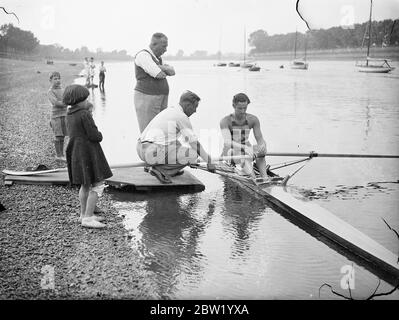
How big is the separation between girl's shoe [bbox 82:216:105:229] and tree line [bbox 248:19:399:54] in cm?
4427

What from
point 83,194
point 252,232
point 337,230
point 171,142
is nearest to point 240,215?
point 252,232

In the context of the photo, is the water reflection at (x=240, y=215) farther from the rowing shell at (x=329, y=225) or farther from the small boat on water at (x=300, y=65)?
the small boat on water at (x=300, y=65)

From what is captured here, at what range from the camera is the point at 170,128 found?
6.63 m

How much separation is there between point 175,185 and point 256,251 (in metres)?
2.53

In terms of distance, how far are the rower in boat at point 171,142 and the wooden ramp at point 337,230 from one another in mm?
1229

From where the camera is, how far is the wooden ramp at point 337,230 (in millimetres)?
4648

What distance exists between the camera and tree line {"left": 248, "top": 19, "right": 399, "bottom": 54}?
2135 inches

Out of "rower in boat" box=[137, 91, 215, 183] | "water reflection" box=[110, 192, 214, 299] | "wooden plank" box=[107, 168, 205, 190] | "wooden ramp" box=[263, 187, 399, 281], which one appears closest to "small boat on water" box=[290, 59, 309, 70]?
"wooden plank" box=[107, 168, 205, 190]

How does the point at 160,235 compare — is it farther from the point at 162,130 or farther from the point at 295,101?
the point at 295,101

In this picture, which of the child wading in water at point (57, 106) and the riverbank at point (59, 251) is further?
the child wading in water at point (57, 106)

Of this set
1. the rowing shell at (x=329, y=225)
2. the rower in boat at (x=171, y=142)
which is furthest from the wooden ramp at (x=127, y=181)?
the rowing shell at (x=329, y=225)

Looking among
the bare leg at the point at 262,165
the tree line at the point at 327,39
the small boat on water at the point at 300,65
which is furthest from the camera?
the small boat on water at the point at 300,65
